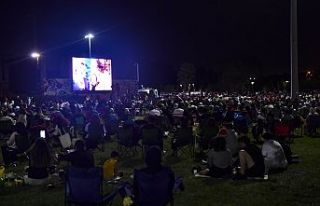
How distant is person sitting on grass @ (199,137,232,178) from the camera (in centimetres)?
1204

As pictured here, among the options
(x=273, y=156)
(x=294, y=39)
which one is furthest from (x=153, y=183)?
(x=294, y=39)

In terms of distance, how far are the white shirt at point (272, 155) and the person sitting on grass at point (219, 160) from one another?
1278 millimetres

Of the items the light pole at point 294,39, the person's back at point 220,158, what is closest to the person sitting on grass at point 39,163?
the person's back at point 220,158

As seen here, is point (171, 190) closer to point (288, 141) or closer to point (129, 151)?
A: point (129, 151)

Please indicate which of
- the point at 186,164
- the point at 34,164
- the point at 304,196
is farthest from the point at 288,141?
the point at 34,164

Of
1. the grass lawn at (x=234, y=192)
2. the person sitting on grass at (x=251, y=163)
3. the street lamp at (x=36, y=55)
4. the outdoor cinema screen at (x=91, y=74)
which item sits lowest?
the grass lawn at (x=234, y=192)

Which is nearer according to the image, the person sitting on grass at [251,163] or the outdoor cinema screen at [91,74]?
the person sitting on grass at [251,163]

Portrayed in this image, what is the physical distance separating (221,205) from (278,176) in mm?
3211

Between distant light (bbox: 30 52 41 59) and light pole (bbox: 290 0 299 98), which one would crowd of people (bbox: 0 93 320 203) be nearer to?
light pole (bbox: 290 0 299 98)

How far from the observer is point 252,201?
1012 cm

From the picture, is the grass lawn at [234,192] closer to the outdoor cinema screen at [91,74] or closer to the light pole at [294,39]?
the light pole at [294,39]

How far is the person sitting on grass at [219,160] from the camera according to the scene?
12039 mm

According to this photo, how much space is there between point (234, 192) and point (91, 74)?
34.9 metres

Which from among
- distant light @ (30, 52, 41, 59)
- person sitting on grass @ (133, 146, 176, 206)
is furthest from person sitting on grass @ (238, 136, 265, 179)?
distant light @ (30, 52, 41, 59)
